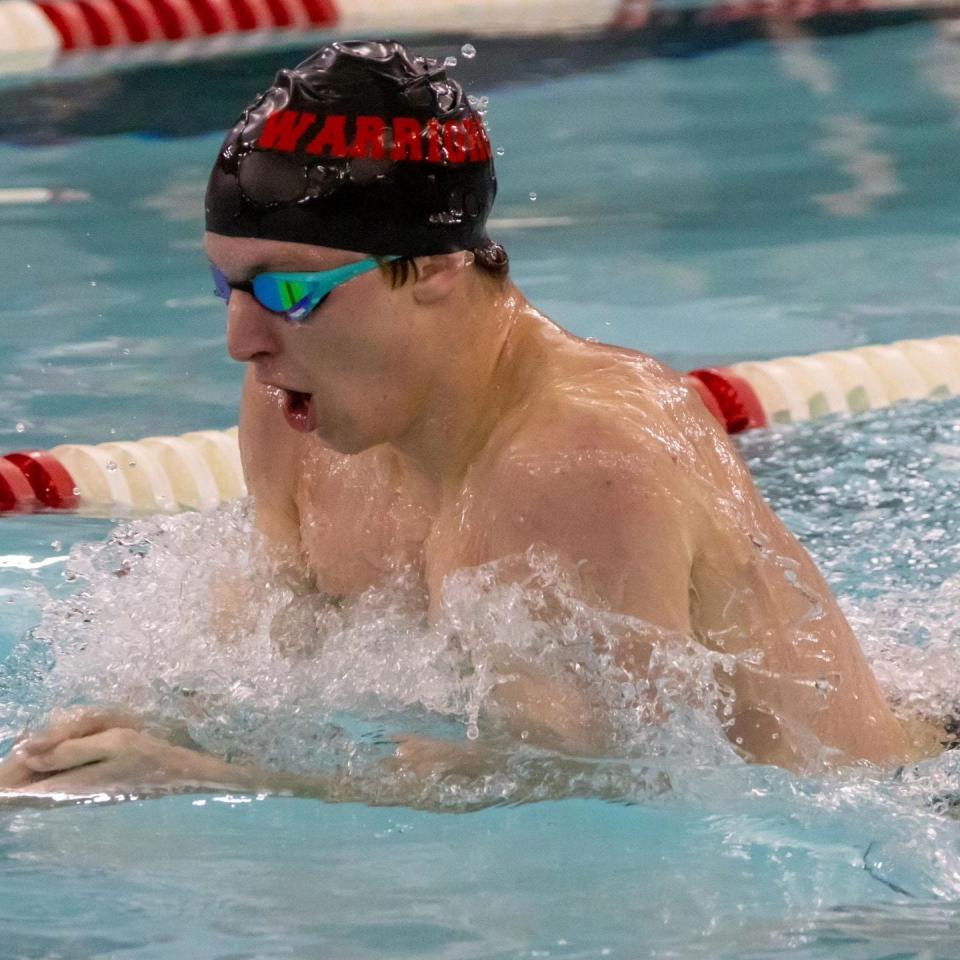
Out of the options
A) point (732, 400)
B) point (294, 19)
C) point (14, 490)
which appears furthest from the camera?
point (294, 19)

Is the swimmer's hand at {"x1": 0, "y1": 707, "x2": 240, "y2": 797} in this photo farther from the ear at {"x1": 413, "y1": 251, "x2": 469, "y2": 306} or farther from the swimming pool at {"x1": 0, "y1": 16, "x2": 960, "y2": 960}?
the ear at {"x1": 413, "y1": 251, "x2": 469, "y2": 306}

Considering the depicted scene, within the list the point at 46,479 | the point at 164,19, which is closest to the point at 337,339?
the point at 46,479

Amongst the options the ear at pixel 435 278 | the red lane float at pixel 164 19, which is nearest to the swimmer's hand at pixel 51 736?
the ear at pixel 435 278

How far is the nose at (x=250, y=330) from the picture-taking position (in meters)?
2.11

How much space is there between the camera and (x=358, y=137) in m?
2.12

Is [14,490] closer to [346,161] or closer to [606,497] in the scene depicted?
[346,161]

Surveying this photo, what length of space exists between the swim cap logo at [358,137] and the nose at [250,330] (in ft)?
0.60

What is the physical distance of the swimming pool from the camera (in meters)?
2.25

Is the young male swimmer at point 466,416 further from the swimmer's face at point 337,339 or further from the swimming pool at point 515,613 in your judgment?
the swimming pool at point 515,613

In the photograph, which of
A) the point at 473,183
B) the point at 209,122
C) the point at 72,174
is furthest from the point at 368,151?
the point at 209,122

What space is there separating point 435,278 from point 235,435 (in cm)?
213

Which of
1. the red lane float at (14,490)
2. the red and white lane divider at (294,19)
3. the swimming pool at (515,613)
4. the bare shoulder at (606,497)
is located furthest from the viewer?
the red and white lane divider at (294,19)

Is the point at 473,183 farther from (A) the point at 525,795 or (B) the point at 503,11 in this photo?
(B) the point at 503,11

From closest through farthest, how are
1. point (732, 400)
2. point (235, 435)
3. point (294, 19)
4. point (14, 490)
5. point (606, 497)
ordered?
point (606, 497) → point (14, 490) → point (235, 435) → point (732, 400) → point (294, 19)
